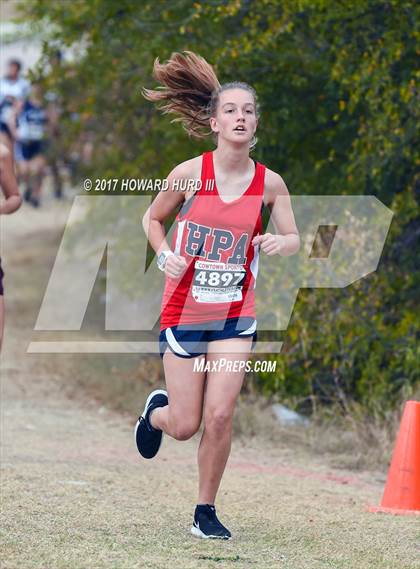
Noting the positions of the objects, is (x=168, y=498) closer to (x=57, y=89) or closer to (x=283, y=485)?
(x=283, y=485)

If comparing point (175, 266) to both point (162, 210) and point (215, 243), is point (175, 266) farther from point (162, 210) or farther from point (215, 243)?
point (162, 210)

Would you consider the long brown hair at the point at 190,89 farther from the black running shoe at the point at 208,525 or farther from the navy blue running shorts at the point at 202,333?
the black running shoe at the point at 208,525

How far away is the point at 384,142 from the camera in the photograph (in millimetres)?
9266

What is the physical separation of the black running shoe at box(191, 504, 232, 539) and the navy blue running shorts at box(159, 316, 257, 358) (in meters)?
0.75

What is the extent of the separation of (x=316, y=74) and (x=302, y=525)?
4631 millimetres

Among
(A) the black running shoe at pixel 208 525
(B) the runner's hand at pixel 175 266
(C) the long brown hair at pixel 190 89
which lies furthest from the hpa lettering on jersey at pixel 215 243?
(A) the black running shoe at pixel 208 525

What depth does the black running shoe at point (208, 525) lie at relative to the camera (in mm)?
5910

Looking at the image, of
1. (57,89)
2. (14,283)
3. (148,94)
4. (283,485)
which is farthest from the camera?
(14,283)

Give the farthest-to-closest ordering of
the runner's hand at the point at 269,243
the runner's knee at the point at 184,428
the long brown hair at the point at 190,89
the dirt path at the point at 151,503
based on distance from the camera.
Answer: the long brown hair at the point at 190,89 < the runner's knee at the point at 184,428 < the runner's hand at the point at 269,243 < the dirt path at the point at 151,503

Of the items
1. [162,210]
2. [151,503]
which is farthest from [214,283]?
[151,503]

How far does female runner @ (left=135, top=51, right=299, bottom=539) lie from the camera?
5.82 meters

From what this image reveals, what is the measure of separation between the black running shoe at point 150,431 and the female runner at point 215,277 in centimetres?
28

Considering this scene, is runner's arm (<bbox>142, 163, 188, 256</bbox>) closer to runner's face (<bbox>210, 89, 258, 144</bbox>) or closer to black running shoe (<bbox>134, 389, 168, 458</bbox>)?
runner's face (<bbox>210, 89, 258, 144</bbox>)

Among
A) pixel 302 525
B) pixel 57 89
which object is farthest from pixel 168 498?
pixel 57 89
